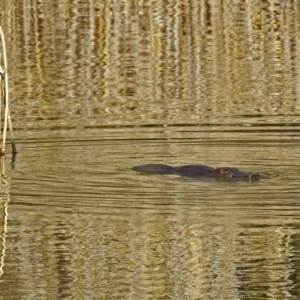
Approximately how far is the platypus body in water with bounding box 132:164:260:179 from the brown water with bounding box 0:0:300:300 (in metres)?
0.12

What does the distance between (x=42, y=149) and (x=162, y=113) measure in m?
2.16

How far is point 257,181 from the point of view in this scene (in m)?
10.2

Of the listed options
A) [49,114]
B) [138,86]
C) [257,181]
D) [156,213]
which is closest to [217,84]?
[138,86]

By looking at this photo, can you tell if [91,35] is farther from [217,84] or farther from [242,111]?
[242,111]

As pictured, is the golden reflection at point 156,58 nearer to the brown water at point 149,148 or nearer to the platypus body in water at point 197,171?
the brown water at point 149,148

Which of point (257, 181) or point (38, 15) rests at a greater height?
point (38, 15)

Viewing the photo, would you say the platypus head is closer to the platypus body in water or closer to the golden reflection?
the platypus body in water

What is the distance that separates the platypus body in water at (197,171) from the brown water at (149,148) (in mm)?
115

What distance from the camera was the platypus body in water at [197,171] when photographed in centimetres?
1023

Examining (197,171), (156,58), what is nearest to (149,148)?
(197,171)

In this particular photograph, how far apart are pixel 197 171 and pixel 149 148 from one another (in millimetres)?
1658

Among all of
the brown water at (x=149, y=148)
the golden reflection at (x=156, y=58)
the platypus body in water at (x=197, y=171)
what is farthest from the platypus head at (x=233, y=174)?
the golden reflection at (x=156, y=58)

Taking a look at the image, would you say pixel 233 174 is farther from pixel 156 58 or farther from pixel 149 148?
pixel 156 58

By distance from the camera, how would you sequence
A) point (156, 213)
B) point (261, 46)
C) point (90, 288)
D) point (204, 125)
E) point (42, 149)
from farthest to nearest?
point (261, 46) → point (204, 125) → point (42, 149) → point (156, 213) → point (90, 288)
